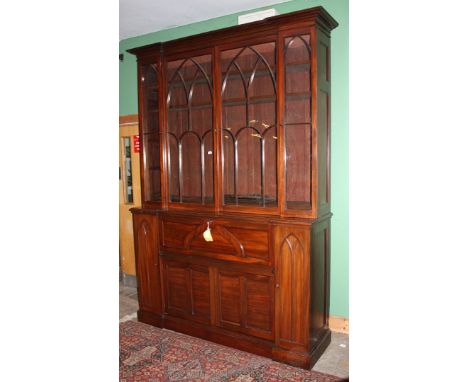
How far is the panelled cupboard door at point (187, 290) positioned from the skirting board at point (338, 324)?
1036mm

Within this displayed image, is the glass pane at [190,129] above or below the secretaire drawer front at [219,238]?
above

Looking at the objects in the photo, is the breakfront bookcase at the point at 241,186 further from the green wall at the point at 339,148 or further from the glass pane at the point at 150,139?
the green wall at the point at 339,148

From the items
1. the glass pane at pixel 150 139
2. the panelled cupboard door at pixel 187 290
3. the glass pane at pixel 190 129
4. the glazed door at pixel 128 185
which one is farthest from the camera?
the glazed door at pixel 128 185

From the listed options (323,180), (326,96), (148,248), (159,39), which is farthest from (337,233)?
(159,39)

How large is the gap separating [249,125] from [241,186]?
0.51 meters

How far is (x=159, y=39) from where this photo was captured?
12.4 ft

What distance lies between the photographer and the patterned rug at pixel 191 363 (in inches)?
93.9

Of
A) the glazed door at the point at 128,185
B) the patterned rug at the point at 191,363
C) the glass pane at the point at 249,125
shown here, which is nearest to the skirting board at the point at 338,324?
the patterned rug at the point at 191,363

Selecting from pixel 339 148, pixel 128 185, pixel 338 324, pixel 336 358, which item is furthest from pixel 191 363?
pixel 128 185

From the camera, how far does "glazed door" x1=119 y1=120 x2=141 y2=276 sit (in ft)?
13.8

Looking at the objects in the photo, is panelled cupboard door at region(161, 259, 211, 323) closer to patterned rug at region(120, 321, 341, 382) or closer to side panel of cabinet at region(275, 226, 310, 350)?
patterned rug at region(120, 321, 341, 382)
